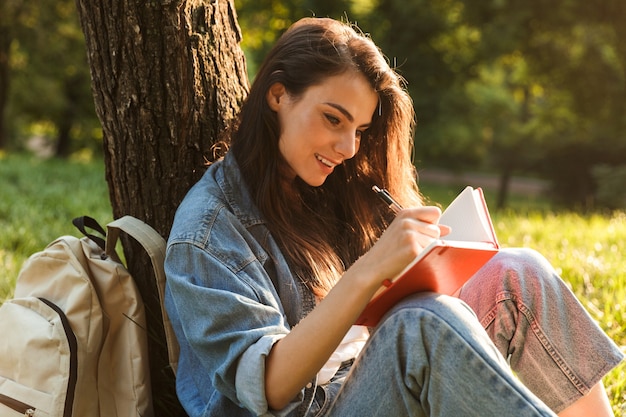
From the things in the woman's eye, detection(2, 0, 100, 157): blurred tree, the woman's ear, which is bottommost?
the woman's eye

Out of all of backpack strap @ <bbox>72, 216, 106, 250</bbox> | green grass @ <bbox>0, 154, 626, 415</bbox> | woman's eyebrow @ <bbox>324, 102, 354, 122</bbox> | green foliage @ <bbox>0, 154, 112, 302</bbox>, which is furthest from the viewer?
green foliage @ <bbox>0, 154, 112, 302</bbox>

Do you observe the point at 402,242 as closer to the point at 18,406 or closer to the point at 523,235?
the point at 18,406

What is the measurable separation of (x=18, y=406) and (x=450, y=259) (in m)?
1.20

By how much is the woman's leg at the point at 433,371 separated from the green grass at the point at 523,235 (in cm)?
122

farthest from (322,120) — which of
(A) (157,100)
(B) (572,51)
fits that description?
(B) (572,51)

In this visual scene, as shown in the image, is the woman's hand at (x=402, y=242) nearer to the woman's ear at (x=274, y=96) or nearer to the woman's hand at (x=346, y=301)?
the woman's hand at (x=346, y=301)

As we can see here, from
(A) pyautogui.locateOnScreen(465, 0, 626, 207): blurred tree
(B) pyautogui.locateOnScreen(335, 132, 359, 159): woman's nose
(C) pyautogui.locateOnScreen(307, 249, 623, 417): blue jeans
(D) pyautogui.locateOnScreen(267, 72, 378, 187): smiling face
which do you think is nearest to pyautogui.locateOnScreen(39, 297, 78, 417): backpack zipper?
(C) pyautogui.locateOnScreen(307, 249, 623, 417): blue jeans

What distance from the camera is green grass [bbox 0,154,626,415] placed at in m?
3.27

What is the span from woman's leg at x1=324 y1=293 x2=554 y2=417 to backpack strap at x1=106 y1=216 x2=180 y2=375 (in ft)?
1.93

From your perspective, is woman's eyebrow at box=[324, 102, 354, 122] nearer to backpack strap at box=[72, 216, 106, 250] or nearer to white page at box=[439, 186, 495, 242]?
white page at box=[439, 186, 495, 242]

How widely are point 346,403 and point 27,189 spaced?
5.54 meters

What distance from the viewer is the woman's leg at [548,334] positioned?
2023 millimetres

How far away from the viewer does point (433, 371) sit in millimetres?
1590

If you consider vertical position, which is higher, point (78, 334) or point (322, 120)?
point (322, 120)
